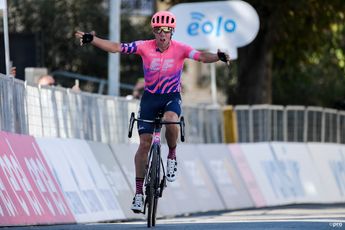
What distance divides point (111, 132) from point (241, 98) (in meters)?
12.7

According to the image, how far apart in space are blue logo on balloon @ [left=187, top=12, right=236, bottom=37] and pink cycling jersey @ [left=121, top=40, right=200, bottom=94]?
10236 millimetres

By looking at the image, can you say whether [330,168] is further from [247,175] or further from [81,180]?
[81,180]

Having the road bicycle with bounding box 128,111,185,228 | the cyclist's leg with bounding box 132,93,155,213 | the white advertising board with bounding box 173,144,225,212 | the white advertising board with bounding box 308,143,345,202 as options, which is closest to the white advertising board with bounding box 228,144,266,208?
the white advertising board with bounding box 173,144,225,212

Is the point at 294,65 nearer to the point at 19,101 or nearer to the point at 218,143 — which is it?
the point at 218,143

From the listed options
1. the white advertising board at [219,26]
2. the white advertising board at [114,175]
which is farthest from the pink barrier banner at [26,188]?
the white advertising board at [219,26]

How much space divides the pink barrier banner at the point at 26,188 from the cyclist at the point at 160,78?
3.95 ft

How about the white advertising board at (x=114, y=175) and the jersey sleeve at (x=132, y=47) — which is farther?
the white advertising board at (x=114, y=175)

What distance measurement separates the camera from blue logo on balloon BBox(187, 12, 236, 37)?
989 inches

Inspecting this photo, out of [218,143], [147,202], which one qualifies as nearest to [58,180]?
[147,202]

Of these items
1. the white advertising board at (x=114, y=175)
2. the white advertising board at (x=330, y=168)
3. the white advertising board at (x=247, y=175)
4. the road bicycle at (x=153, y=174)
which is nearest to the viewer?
the road bicycle at (x=153, y=174)

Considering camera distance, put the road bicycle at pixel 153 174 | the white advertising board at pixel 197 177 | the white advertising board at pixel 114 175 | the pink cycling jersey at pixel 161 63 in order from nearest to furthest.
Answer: the road bicycle at pixel 153 174 → the pink cycling jersey at pixel 161 63 → the white advertising board at pixel 114 175 → the white advertising board at pixel 197 177

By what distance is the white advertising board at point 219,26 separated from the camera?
24.9 metres

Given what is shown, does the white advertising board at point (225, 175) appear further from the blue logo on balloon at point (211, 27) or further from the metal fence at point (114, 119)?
the blue logo on balloon at point (211, 27)

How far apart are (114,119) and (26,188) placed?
5446 mm
